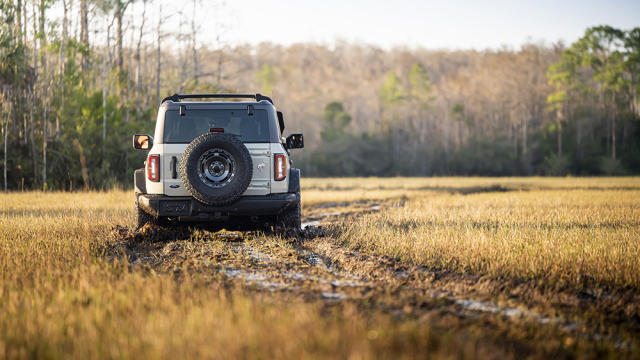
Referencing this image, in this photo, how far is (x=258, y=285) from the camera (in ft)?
17.1

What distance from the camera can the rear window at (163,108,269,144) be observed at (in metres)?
8.14

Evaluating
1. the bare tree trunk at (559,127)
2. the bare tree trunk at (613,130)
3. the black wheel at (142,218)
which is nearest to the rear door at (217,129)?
the black wheel at (142,218)

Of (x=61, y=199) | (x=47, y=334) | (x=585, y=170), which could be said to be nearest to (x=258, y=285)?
(x=47, y=334)

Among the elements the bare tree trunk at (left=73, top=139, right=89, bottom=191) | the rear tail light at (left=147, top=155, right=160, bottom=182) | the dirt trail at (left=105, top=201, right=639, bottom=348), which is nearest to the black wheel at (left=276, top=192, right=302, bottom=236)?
the dirt trail at (left=105, top=201, right=639, bottom=348)

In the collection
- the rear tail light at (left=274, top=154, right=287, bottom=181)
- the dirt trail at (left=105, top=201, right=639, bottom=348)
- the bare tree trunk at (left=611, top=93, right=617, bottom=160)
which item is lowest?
the dirt trail at (left=105, top=201, right=639, bottom=348)

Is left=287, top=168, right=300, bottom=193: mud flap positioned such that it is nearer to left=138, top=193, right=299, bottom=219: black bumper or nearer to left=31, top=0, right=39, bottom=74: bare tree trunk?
left=138, top=193, right=299, bottom=219: black bumper

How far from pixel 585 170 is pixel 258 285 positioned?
2502 inches

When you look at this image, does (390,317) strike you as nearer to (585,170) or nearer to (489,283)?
(489,283)

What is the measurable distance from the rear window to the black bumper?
0.96 meters

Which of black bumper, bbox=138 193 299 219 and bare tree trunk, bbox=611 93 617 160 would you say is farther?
bare tree trunk, bbox=611 93 617 160

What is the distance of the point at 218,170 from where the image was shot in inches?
299

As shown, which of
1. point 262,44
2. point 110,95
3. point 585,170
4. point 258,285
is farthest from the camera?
point 262,44

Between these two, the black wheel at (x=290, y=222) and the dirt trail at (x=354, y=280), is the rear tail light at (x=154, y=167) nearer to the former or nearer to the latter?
the dirt trail at (x=354, y=280)

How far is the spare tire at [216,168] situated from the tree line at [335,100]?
498 inches
